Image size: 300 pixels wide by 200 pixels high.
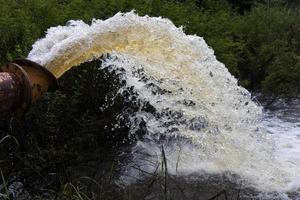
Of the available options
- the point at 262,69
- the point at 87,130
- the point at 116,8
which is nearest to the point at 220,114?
the point at 87,130

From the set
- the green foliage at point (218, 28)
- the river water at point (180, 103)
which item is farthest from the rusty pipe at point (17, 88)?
the green foliage at point (218, 28)

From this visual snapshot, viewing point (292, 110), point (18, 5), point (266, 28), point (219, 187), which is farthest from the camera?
point (266, 28)

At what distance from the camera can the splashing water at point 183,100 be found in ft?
16.9

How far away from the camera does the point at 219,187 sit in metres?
5.05

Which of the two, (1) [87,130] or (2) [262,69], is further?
(2) [262,69]

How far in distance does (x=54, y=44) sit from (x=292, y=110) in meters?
4.19

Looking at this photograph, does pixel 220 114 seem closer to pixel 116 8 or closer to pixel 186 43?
pixel 186 43

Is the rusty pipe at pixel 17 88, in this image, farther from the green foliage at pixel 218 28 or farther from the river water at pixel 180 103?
the green foliage at pixel 218 28

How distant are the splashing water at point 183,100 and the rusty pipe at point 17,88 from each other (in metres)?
1.32

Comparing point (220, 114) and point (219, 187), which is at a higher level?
point (220, 114)

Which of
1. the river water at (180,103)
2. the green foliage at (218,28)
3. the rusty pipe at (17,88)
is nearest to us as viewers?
the rusty pipe at (17,88)

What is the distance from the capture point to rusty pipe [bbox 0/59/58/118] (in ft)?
10.7

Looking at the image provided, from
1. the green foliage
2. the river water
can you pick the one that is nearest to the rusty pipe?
the river water

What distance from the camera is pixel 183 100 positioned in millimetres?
5426
